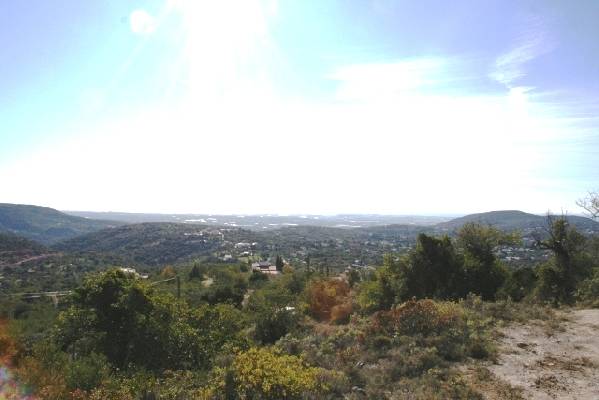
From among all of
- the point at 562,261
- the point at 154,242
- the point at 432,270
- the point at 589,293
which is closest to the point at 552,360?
the point at 589,293

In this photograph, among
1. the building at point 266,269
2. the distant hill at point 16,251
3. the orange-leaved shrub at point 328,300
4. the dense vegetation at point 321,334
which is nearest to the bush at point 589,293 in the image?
the dense vegetation at point 321,334

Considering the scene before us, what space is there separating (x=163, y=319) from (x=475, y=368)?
11.4m

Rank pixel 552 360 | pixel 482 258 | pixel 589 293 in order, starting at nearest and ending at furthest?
pixel 552 360, pixel 589 293, pixel 482 258

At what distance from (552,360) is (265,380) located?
6526 millimetres

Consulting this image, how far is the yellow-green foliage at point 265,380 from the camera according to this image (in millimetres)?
6953

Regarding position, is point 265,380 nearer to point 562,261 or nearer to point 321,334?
point 321,334

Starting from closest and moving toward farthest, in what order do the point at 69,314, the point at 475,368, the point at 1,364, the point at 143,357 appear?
the point at 475,368, the point at 1,364, the point at 143,357, the point at 69,314

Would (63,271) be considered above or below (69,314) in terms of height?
below

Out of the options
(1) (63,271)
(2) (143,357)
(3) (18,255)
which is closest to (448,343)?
(2) (143,357)

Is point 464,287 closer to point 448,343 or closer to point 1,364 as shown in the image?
point 448,343

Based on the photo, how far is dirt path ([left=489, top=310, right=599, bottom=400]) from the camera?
7441mm

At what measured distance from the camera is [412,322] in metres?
11.1

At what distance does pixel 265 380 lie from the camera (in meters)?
6.98

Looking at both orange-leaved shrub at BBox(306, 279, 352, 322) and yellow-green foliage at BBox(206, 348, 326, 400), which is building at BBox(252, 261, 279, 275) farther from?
yellow-green foliage at BBox(206, 348, 326, 400)
